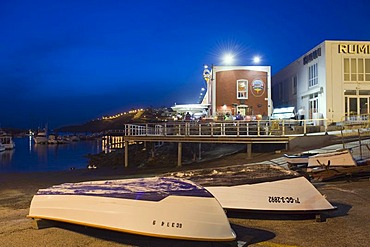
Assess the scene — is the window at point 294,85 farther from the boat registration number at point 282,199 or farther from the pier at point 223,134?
the boat registration number at point 282,199

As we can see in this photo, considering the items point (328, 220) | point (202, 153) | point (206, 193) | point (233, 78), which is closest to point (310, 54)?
point (233, 78)

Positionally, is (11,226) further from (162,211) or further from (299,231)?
(299,231)

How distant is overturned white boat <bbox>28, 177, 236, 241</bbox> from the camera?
542cm

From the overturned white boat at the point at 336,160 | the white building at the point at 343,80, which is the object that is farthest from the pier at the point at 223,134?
the overturned white boat at the point at 336,160

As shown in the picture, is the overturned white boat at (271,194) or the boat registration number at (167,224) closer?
the boat registration number at (167,224)

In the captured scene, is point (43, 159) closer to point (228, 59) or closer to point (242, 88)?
point (228, 59)

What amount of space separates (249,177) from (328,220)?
1732 millimetres

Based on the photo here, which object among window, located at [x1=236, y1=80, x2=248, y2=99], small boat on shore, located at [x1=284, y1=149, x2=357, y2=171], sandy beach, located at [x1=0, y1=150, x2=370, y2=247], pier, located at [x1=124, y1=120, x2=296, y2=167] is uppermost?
window, located at [x1=236, y1=80, x2=248, y2=99]

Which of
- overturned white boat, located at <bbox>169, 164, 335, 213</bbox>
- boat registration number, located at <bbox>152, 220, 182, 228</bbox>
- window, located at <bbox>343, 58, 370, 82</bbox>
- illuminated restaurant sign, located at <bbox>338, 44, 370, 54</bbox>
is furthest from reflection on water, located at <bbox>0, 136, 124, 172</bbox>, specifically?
boat registration number, located at <bbox>152, 220, 182, 228</bbox>

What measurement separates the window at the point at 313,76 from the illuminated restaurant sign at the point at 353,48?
2.65 m

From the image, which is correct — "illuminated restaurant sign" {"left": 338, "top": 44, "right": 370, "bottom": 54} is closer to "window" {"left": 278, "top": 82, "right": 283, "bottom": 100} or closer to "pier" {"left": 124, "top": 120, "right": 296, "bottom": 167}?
"pier" {"left": 124, "top": 120, "right": 296, "bottom": 167}

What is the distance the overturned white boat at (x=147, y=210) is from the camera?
542 cm

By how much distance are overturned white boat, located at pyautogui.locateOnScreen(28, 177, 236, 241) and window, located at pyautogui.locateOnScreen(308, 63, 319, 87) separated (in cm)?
2526

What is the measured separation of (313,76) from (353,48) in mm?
3871
